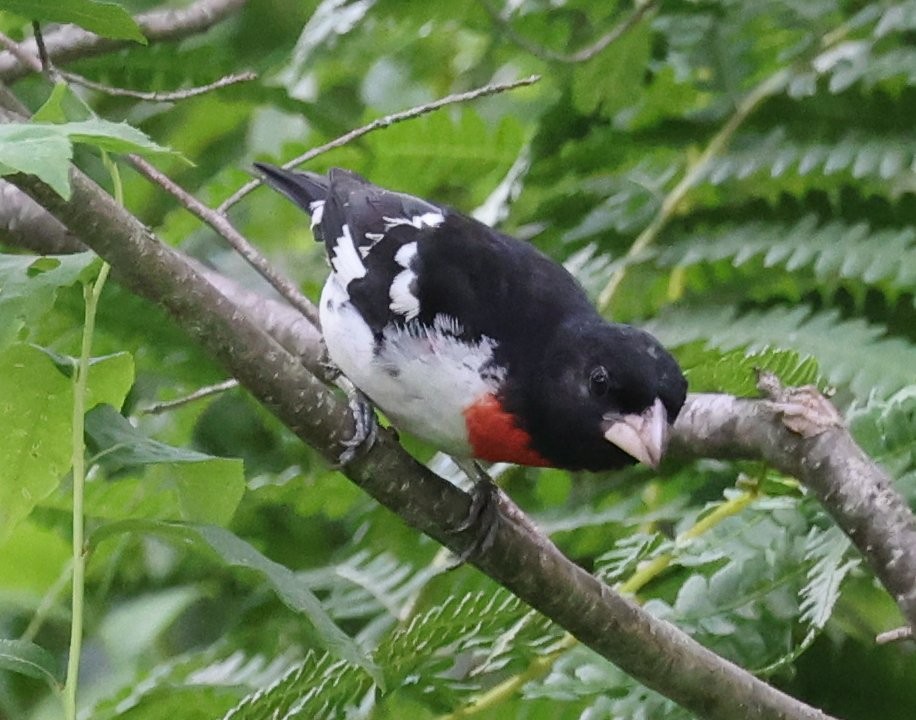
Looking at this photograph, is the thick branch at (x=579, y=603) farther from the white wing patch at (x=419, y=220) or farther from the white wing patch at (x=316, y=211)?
the white wing patch at (x=316, y=211)

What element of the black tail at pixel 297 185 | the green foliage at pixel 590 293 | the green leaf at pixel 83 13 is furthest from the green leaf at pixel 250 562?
the black tail at pixel 297 185

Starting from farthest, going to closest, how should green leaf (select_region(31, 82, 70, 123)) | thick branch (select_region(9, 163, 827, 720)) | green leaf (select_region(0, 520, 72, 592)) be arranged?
green leaf (select_region(0, 520, 72, 592)) < thick branch (select_region(9, 163, 827, 720)) < green leaf (select_region(31, 82, 70, 123))

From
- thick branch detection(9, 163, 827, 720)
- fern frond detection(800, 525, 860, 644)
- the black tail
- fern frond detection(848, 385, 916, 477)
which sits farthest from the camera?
the black tail

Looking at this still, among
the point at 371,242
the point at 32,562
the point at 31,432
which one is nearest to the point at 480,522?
the point at 31,432

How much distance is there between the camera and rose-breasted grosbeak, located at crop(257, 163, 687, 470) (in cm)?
140

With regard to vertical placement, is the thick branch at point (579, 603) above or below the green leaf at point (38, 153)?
below

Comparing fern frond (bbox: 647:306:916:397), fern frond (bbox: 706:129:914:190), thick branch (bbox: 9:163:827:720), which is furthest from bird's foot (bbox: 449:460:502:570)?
fern frond (bbox: 706:129:914:190)

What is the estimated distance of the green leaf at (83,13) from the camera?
100cm

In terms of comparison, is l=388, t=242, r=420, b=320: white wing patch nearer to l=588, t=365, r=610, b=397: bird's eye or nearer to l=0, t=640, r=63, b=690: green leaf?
l=588, t=365, r=610, b=397: bird's eye

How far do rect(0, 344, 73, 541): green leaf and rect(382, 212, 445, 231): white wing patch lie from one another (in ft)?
2.51

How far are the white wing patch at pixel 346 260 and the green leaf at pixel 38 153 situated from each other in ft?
2.94

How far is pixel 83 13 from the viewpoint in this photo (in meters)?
1.02

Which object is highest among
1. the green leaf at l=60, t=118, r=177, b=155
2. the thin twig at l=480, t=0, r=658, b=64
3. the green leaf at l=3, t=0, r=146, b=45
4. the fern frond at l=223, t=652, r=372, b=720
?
the green leaf at l=60, t=118, r=177, b=155

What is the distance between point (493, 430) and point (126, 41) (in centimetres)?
96
